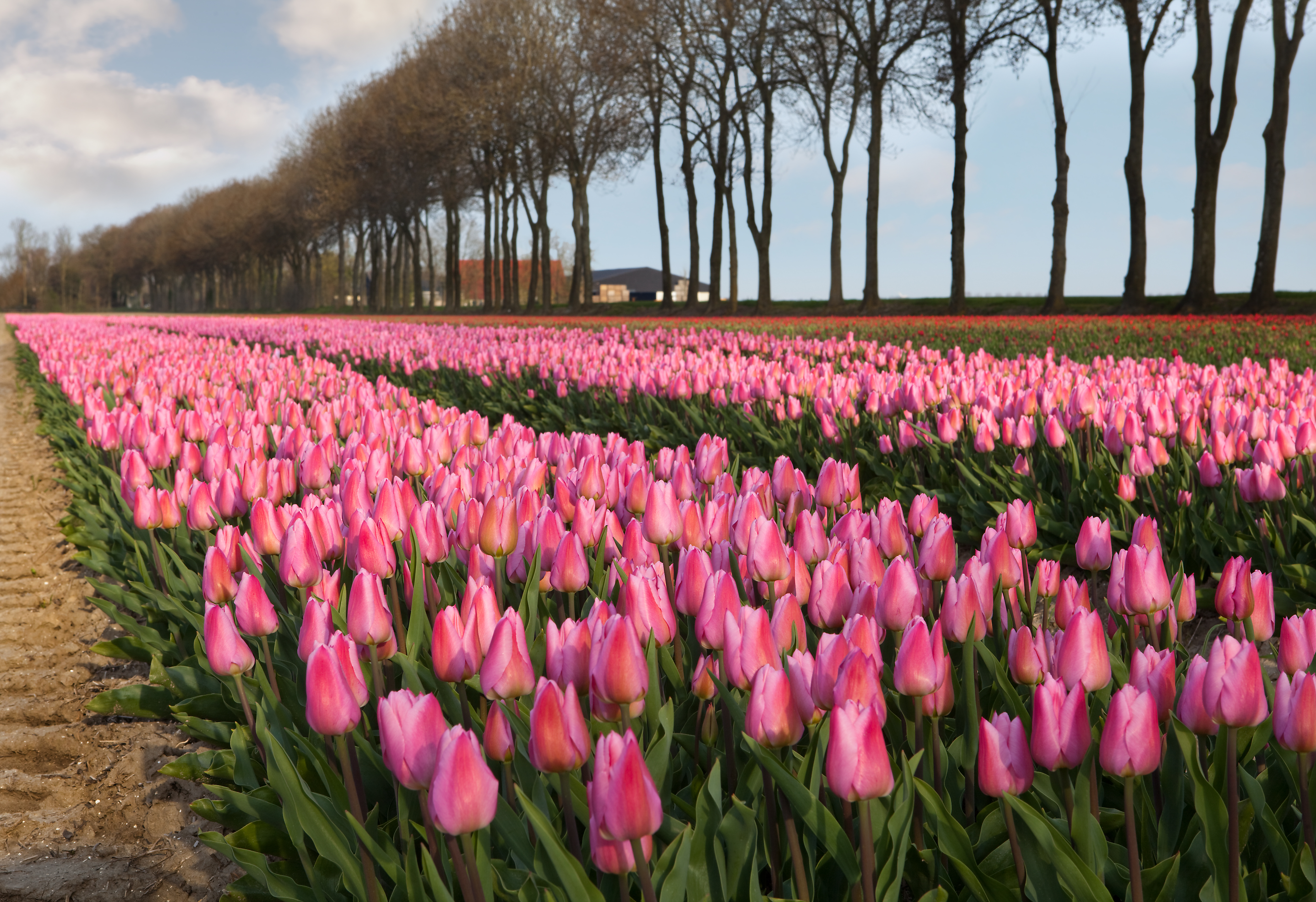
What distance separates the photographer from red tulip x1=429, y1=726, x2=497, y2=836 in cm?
119

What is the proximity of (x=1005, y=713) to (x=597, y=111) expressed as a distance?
111 ft

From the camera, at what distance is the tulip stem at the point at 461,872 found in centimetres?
126

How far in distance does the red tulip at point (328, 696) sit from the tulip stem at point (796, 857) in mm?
706

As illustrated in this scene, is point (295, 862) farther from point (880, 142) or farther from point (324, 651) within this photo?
point (880, 142)

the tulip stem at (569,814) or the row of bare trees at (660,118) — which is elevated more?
the row of bare trees at (660,118)

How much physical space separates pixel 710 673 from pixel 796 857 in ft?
1.20

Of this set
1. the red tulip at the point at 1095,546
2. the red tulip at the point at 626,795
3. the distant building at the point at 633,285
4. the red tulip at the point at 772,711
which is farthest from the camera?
the distant building at the point at 633,285

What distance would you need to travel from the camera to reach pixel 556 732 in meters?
1.28

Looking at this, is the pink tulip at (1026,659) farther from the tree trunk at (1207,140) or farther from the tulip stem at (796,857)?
the tree trunk at (1207,140)

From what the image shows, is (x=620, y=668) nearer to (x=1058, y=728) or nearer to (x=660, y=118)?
(x=1058, y=728)

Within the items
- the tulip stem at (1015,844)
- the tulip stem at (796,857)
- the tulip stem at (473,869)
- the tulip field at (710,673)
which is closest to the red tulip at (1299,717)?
the tulip field at (710,673)

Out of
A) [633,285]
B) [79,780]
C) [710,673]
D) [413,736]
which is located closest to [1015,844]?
[710,673]

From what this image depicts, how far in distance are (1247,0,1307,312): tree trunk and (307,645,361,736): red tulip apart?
892 inches

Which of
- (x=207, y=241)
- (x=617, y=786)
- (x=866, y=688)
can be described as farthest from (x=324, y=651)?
(x=207, y=241)
